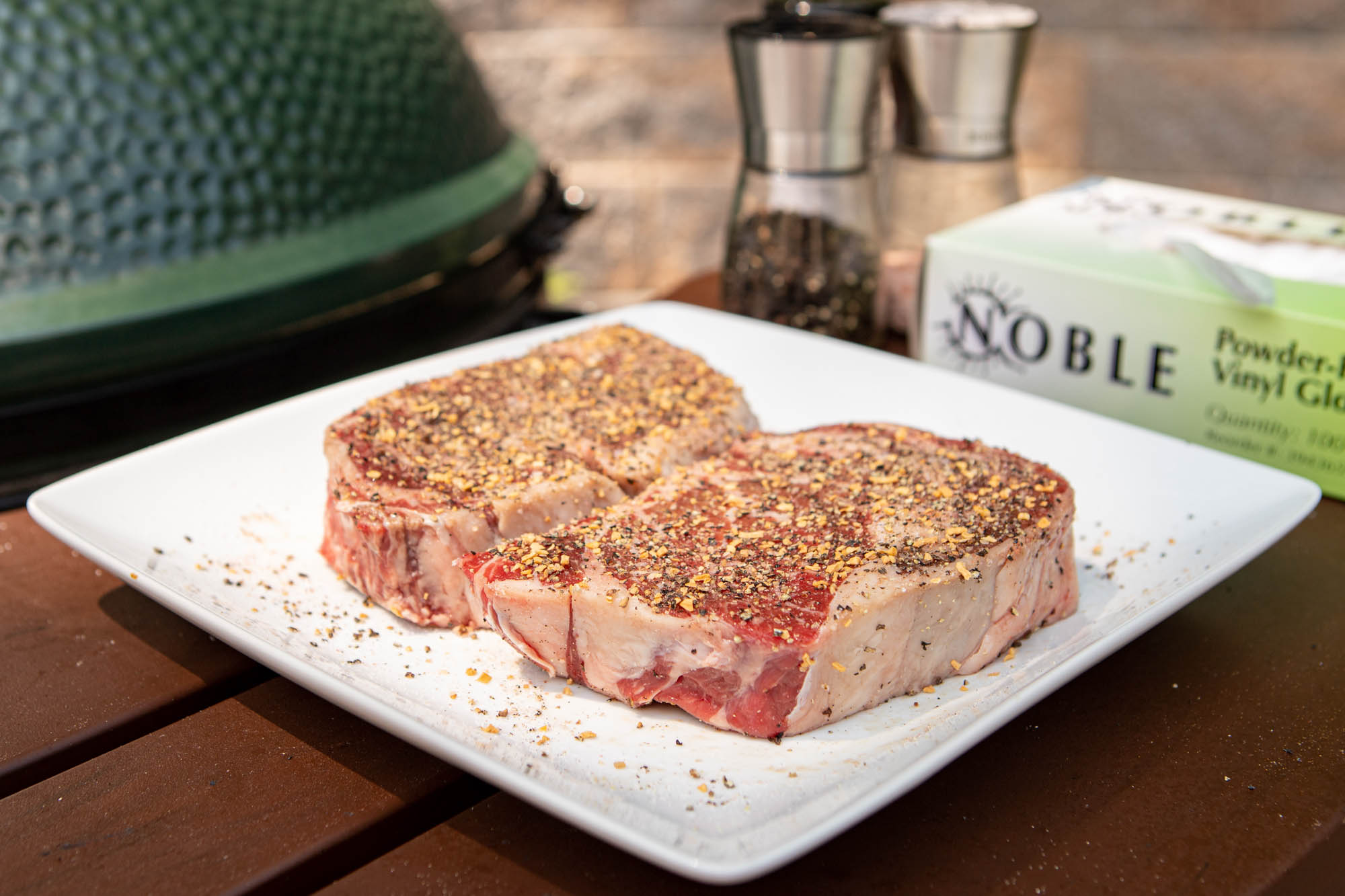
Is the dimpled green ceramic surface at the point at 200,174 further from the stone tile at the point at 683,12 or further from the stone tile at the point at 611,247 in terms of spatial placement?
the stone tile at the point at 611,247

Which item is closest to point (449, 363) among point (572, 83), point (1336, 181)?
point (572, 83)

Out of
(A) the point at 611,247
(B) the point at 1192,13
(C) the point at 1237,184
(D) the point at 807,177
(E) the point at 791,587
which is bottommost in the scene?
(A) the point at 611,247

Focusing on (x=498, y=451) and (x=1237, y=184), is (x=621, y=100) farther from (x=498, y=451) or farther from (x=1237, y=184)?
(x=498, y=451)

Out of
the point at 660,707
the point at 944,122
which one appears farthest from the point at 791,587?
the point at 944,122

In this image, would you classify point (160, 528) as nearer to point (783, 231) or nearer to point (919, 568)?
point (919, 568)

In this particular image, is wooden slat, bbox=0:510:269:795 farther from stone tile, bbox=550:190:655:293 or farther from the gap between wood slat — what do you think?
stone tile, bbox=550:190:655:293

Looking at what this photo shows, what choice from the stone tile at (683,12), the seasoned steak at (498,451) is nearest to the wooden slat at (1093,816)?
the seasoned steak at (498,451)
